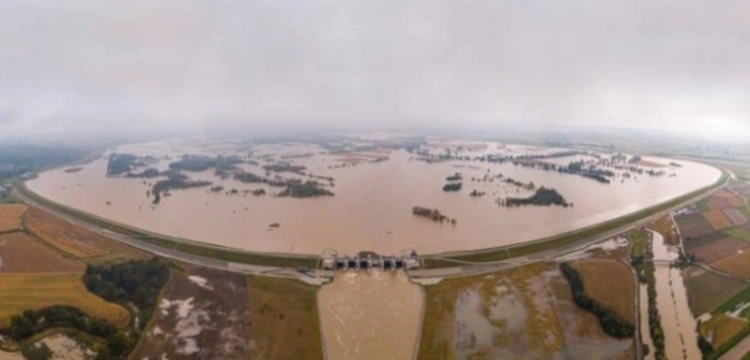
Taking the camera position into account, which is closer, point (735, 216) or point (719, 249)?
point (719, 249)

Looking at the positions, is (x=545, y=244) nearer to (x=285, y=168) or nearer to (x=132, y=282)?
(x=132, y=282)

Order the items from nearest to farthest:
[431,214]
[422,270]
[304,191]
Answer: [422,270]
[431,214]
[304,191]

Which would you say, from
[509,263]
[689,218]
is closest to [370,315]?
[509,263]

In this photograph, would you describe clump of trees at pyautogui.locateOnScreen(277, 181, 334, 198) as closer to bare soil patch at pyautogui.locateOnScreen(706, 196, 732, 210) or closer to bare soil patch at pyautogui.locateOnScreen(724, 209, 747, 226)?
bare soil patch at pyautogui.locateOnScreen(724, 209, 747, 226)

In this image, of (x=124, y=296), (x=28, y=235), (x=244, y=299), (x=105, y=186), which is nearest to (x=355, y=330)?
(x=244, y=299)

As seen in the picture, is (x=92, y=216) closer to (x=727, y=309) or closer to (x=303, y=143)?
(x=727, y=309)
